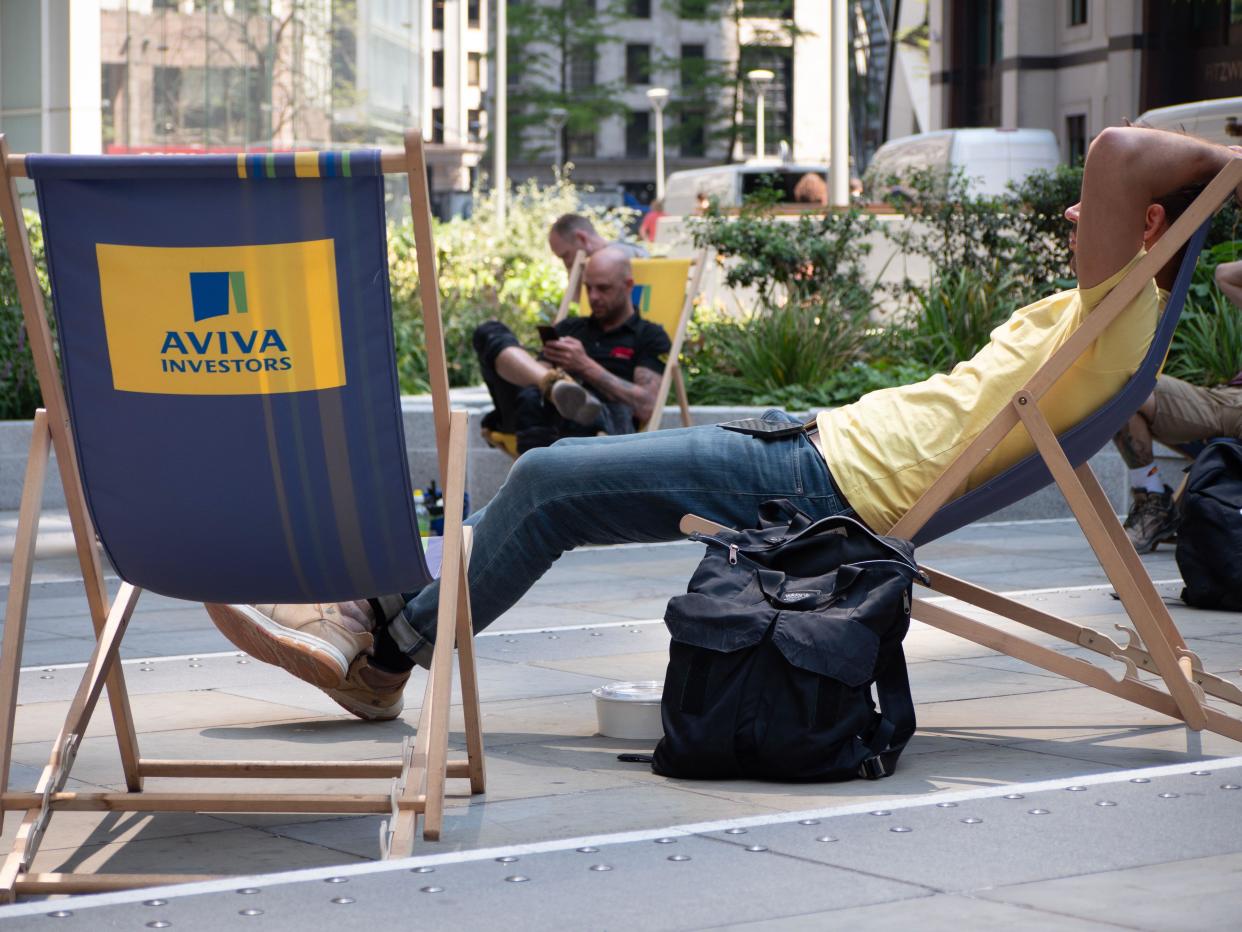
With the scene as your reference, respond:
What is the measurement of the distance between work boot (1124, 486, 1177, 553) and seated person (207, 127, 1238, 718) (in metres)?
3.66

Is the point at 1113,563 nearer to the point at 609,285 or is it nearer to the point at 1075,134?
the point at 609,285

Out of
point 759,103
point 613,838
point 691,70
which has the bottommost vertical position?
point 613,838

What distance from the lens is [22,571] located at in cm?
347

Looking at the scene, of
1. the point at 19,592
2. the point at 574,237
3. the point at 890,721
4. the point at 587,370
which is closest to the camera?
the point at 19,592

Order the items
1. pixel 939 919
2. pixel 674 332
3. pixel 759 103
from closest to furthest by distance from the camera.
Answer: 1. pixel 939 919
2. pixel 674 332
3. pixel 759 103

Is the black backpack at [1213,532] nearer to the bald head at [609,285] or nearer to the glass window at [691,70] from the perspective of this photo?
the bald head at [609,285]

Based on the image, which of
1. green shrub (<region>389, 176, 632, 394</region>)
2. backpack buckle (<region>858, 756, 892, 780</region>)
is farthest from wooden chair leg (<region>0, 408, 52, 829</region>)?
green shrub (<region>389, 176, 632, 394</region>)

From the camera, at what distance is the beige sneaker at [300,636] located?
4.10 m

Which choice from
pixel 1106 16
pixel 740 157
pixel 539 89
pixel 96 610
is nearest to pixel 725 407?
pixel 96 610

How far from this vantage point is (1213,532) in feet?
20.5

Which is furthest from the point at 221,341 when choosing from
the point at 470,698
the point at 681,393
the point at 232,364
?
the point at 681,393

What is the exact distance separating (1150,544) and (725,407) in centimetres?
254

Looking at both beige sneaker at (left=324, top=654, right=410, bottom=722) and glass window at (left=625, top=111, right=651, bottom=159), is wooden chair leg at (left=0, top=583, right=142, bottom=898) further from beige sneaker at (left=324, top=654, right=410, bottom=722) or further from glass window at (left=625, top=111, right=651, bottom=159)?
glass window at (left=625, top=111, right=651, bottom=159)

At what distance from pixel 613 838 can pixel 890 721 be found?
2.80 ft
